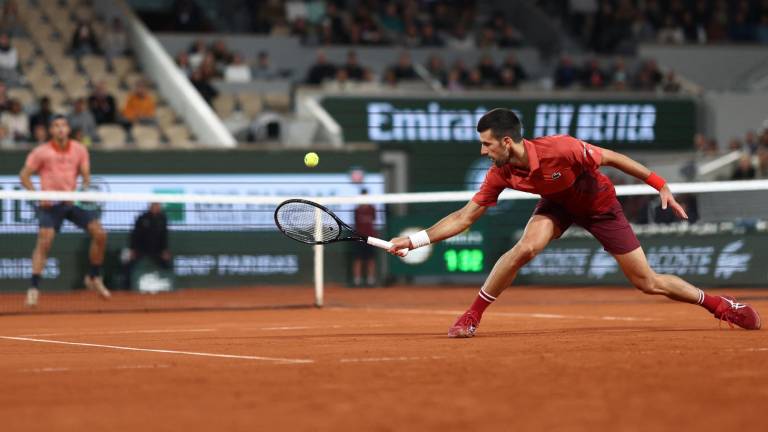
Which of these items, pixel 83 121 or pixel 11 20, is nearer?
pixel 83 121

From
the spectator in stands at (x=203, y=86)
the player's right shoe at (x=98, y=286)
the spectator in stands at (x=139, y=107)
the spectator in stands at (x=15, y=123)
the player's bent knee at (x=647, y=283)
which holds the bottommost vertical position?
the player's right shoe at (x=98, y=286)

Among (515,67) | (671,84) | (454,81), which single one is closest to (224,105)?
(454,81)

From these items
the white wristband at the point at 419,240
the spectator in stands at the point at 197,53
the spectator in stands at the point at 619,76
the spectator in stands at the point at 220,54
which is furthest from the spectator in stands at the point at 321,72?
the white wristband at the point at 419,240

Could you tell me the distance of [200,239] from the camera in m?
18.2

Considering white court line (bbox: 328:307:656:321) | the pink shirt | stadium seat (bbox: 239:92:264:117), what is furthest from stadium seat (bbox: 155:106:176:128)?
white court line (bbox: 328:307:656:321)

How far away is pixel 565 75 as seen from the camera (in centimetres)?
2716

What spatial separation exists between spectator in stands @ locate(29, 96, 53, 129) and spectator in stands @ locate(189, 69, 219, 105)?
3427 millimetres

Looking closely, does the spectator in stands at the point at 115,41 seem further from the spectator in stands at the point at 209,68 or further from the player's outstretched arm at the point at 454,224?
the player's outstretched arm at the point at 454,224

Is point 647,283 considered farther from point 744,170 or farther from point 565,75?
point 565,75

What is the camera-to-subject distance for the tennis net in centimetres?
1722

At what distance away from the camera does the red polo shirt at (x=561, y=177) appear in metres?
9.19

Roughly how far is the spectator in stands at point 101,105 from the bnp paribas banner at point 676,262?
27.2ft

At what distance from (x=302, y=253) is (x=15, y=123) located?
6.24 metres

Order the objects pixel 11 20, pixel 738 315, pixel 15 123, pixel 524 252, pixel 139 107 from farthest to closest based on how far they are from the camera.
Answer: pixel 11 20 < pixel 139 107 < pixel 15 123 < pixel 738 315 < pixel 524 252
